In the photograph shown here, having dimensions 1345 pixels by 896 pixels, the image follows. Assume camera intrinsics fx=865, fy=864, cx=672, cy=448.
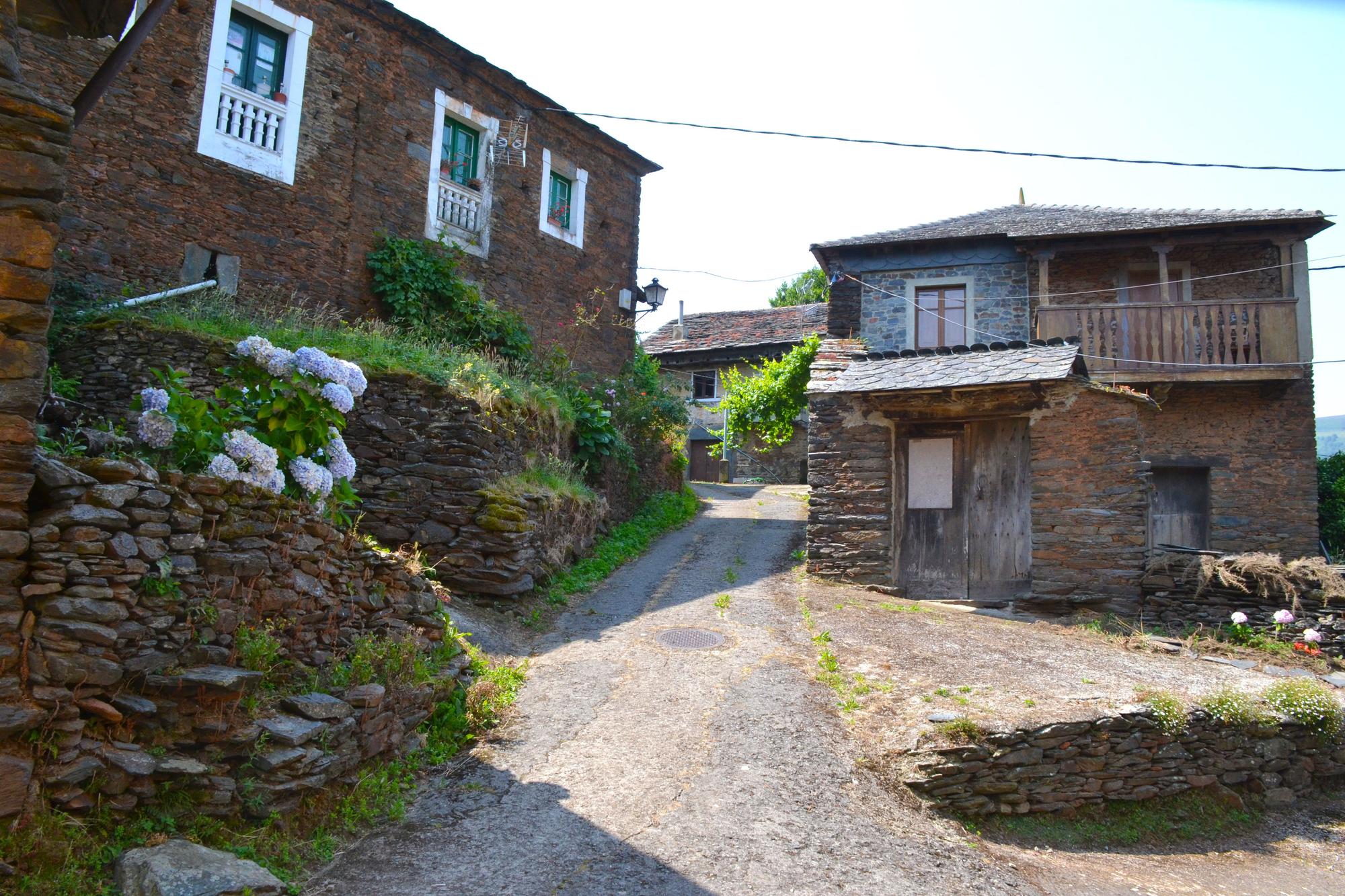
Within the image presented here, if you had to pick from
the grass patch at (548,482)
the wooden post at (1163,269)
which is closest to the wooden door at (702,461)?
the wooden post at (1163,269)

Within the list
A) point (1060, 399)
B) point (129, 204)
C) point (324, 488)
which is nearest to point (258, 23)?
point (129, 204)

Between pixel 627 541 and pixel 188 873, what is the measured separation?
368 inches

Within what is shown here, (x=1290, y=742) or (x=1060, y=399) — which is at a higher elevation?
(x=1060, y=399)

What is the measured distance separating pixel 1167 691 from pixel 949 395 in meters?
4.37

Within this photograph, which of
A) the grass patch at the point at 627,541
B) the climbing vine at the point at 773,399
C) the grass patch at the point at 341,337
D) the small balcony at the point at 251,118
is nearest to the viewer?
the grass patch at the point at 341,337

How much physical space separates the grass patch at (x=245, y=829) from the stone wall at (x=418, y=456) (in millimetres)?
3046

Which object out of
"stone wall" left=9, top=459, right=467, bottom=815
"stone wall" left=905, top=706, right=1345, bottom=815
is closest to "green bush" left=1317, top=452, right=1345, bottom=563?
"stone wall" left=905, top=706, right=1345, bottom=815

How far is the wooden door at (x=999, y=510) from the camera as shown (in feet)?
35.1

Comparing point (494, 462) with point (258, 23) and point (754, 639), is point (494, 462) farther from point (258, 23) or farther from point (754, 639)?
point (258, 23)

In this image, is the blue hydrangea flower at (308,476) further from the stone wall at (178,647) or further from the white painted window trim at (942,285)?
the white painted window trim at (942,285)

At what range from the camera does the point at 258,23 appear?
11430 millimetres

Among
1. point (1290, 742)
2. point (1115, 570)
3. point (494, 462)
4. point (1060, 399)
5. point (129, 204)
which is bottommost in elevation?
point (1290, 742)

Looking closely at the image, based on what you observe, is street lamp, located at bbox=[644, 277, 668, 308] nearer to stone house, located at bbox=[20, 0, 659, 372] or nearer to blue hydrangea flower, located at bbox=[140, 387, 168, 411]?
stone house, located at bbox=[20, 0, 659, 372]

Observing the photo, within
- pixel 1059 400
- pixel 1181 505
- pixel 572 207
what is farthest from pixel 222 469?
pixel 1181 505
